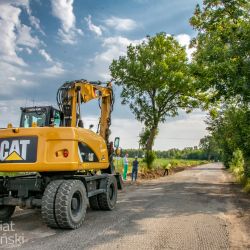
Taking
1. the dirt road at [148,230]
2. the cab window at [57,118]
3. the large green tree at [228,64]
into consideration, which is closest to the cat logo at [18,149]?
the cab window at [57,118]

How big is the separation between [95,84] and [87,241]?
5.28m

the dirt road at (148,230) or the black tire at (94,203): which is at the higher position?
the black tire at (94,203)

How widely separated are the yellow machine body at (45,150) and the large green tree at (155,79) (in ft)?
93.0

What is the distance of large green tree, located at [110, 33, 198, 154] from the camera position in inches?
1425

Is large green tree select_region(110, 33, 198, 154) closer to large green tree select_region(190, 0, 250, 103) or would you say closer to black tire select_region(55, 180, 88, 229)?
large green tree select_region(190, 0, 250, 103)

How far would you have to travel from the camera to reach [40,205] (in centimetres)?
816

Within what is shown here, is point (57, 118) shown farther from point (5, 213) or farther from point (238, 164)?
point (238, 164)

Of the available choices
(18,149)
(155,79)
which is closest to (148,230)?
(18,149)

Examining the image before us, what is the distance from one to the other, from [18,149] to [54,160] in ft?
2.99

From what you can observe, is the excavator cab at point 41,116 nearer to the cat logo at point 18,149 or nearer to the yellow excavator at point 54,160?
the yellow excavator at point 54,160

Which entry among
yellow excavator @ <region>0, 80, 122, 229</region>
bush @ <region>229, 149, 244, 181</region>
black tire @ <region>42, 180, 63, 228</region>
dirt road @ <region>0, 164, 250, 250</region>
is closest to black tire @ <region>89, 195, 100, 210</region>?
dirt road @ <region>0, 164, 250, 250</region>


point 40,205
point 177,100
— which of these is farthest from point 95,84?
point 177,100

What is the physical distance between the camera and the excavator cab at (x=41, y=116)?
30.1 ft

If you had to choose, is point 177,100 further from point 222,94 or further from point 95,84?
point 95,84
